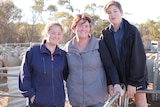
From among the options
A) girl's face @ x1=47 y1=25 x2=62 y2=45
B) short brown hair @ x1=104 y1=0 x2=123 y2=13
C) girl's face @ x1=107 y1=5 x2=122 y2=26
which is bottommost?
girl's face @ x1=47 y1=25 x2=62 y2=45

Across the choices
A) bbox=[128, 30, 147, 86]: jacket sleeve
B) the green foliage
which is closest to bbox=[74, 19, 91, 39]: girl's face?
bbox=[128, 30, 147, 86]: jacket sleeve

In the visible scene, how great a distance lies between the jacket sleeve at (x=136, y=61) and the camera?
2.77 metres

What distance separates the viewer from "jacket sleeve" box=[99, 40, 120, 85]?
2.78 m

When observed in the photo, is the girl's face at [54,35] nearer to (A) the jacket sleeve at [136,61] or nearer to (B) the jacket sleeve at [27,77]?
(B) the jacket sleeve at [27,77]

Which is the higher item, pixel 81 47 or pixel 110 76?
pixel 81 47

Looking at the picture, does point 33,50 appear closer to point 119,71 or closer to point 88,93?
point 88,93

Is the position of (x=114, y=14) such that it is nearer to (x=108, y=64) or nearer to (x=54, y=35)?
(x=108, y=64)

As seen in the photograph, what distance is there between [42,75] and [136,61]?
2.85ft

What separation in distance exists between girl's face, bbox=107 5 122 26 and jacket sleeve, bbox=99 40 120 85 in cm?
24

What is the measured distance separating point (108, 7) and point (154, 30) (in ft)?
148

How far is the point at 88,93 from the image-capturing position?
285 centimetres

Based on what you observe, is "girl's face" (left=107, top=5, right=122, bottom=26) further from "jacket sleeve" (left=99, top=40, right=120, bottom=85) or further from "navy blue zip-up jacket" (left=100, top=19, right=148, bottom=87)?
"jacket sleeve" (left=99, top=40, right=120, bottom=85)

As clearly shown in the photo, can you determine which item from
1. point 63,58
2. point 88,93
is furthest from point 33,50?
point 88,93

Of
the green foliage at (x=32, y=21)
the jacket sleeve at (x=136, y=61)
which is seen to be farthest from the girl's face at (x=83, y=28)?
the green foliage at (x=32, y=21)
